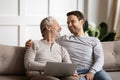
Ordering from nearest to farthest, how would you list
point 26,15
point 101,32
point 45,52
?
point 45,52, point 26,15, point 101,32

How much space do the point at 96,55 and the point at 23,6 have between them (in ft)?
5.63

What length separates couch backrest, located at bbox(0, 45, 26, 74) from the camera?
252 centimetres

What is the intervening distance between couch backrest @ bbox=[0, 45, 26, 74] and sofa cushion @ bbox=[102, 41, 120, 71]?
0.87 m

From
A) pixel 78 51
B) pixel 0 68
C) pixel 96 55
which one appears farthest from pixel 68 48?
pixel 0 68

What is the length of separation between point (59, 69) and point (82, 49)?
1.64ft

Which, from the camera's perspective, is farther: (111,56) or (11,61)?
(111,56)

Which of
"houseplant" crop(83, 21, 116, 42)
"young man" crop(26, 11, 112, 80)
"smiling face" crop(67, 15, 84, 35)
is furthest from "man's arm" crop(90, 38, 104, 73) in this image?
"houseplant" crop(83, 21, 116, 42)

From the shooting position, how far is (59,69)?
221 centimetres

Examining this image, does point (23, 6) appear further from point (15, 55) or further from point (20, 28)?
point (15, 55)

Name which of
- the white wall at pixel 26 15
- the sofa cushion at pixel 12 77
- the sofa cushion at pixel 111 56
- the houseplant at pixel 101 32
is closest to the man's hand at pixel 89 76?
the sofa cushion at pixel 111 56

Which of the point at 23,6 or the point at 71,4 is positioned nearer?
the point at 23,6

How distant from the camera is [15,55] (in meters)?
2.54

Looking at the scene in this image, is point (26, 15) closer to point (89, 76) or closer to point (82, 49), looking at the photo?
point (82, 49)

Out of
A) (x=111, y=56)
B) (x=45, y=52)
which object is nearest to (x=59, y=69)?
(x=45, y=52)
